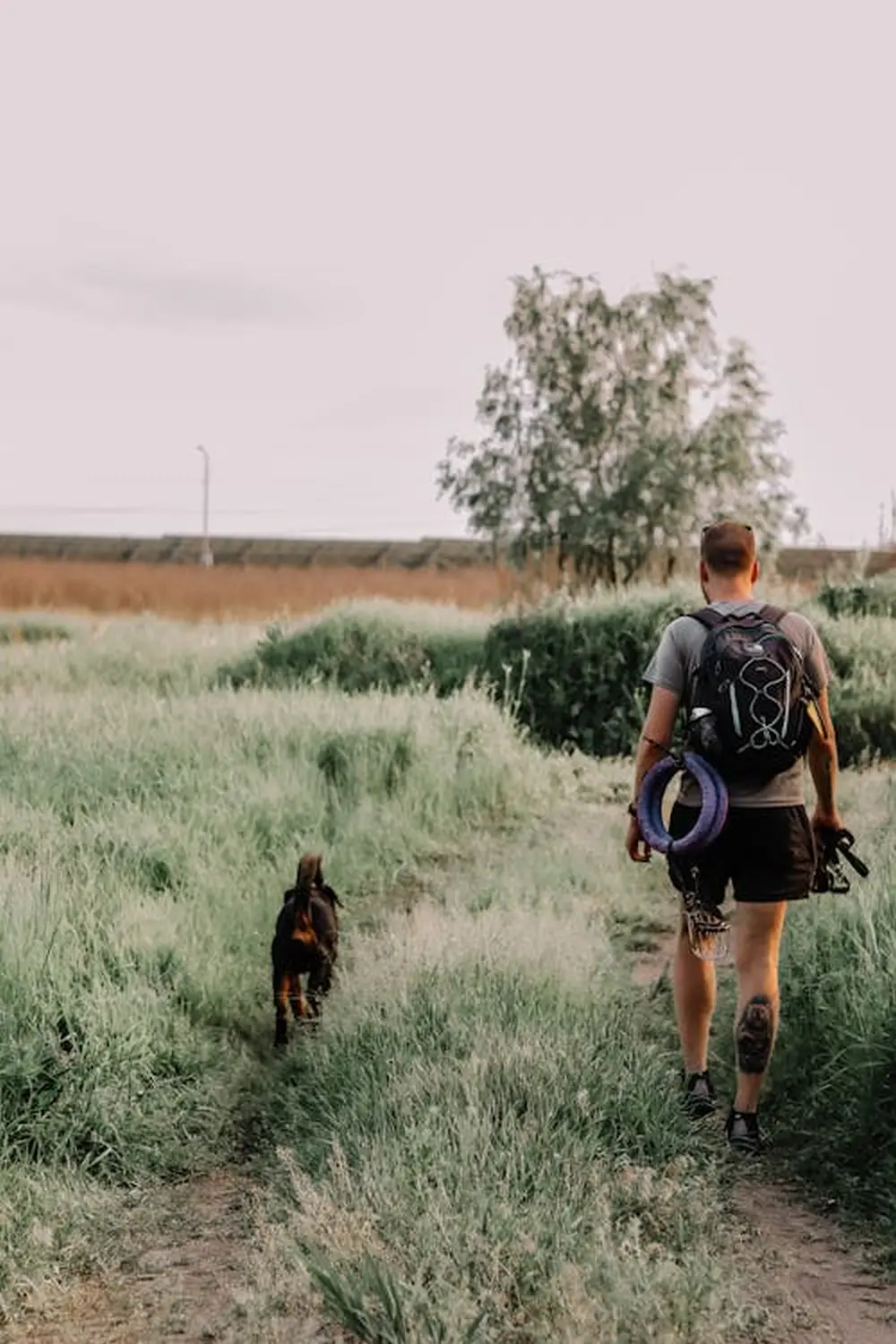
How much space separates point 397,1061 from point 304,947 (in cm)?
106

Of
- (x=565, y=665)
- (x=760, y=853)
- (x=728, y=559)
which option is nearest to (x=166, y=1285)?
(x=760, y=853)

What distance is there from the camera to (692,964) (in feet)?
17.3

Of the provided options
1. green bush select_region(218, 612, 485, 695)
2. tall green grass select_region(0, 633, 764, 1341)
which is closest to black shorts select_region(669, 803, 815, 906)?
tall green grass select_region(0, 633, 764, 1341)

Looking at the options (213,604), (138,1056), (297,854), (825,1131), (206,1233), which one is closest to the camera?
(206,1233)

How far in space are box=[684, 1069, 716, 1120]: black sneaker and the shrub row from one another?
6.73 m

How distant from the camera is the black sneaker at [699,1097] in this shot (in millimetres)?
5207

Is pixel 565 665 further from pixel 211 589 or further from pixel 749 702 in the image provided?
pixel 211 589

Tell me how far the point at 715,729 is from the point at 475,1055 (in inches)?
50.2

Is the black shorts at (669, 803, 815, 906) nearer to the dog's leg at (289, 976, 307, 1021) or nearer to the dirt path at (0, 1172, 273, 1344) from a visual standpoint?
the dirt path at (0, 1172, 273, 1344)

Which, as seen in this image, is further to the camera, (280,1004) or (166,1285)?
(280,1004)

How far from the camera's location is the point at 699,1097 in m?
5.25

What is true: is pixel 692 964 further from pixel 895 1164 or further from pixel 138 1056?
pixel 138 1056

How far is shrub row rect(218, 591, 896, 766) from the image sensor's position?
513 inches

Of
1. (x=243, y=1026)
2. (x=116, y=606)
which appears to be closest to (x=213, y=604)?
(x=116, y=606)
